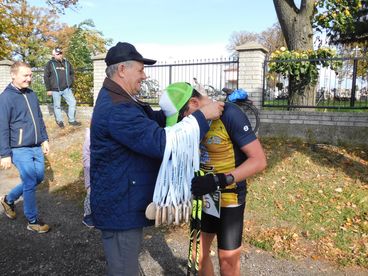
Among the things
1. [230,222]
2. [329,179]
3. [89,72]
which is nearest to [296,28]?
[329,179]

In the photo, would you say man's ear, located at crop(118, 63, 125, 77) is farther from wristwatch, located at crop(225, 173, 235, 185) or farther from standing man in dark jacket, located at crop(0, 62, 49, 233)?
standing man in dark jacket, located at crop(0, 62, 49, 233)

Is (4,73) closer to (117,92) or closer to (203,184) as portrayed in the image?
(117,92)

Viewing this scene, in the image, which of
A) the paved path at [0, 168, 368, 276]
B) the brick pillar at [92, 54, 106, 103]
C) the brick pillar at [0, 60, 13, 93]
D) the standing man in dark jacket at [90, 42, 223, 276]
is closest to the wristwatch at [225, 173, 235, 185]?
the standing man in dark jacket at [90, 42, 223, 276]

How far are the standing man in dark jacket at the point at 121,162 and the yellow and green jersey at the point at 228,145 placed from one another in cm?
20

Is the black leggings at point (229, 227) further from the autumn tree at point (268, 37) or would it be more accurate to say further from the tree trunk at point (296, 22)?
the autumn tree at point (268, 37)

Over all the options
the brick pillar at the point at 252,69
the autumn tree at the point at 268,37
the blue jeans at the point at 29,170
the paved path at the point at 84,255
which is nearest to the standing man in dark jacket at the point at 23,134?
the blue jeans at the point at 29,170

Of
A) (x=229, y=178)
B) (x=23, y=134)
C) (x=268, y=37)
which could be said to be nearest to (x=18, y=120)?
(x=23, y=134)

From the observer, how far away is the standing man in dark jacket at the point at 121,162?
204 cm

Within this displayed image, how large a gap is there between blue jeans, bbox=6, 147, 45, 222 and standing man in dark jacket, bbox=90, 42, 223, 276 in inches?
111

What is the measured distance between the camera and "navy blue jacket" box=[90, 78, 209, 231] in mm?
1996

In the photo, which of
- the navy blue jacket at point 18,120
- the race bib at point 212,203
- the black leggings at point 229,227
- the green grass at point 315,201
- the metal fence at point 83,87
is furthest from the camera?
the metal fence at point 83,87

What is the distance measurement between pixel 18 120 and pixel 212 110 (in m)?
3.41

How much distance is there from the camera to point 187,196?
217 centimetres

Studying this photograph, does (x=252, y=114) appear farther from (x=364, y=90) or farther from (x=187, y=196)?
(x=187, y=196)
